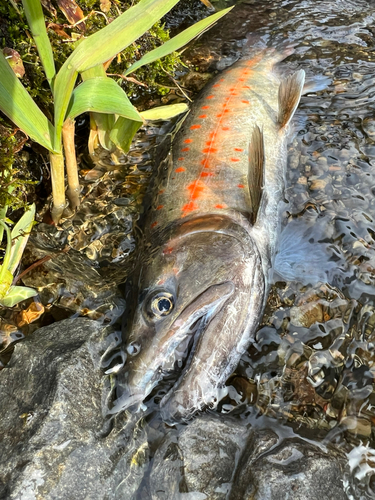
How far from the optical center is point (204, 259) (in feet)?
9.75

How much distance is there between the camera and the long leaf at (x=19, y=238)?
10.1 ft

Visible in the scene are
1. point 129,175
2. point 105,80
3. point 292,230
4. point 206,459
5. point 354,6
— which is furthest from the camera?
point 354,6

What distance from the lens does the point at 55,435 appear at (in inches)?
92.7

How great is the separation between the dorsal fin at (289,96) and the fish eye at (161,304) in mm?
2462

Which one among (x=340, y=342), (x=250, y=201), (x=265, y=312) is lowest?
(x=340, y=342)

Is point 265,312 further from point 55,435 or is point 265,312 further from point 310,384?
point 55,435

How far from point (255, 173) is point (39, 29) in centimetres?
181

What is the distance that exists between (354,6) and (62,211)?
17.2ft

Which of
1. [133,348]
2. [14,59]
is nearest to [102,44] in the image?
[14,59]

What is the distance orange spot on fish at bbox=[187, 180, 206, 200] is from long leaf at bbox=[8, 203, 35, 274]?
123 centimetres

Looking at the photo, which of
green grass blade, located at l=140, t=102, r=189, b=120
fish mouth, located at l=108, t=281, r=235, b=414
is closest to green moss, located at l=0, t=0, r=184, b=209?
green grass blade, located at l=140, t=102, r=189, b=120

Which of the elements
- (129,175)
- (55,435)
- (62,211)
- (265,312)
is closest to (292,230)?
(265,312)

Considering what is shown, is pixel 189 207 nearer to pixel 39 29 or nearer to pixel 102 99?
pixel 102 99

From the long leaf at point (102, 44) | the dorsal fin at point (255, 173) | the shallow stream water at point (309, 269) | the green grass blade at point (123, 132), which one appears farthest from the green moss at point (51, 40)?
the dorsal fin at point (255, 173)
